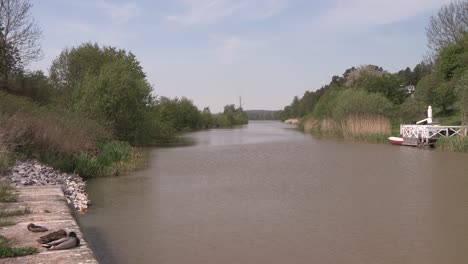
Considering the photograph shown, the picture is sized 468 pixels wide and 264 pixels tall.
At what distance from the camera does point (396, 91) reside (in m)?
52.0

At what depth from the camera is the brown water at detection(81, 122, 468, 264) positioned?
7.01 meters

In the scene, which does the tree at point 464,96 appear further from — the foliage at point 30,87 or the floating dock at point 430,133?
the foliage at point 30,87

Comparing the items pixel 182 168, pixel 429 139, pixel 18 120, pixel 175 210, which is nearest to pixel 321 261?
pixel 175 210

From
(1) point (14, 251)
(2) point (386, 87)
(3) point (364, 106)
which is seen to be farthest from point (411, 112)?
(1) point (14, 251)

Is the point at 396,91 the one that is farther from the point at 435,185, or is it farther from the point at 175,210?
the point at 175,210

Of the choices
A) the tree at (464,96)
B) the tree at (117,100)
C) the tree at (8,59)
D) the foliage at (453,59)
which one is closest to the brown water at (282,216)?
the tree at (464,96)

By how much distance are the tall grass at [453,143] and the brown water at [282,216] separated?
7.64 meters

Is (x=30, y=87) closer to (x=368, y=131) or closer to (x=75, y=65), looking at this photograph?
(x=75, y=65)

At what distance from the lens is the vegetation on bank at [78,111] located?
14.6 meters

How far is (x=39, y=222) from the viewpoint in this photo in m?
6.16

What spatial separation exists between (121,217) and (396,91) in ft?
155

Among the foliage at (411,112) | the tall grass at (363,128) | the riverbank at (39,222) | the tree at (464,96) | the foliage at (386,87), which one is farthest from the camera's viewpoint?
the foliage at (386,87)

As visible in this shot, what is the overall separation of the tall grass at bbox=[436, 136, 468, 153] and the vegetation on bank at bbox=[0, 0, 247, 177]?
52.4ft

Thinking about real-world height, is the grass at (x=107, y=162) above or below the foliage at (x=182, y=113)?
below
